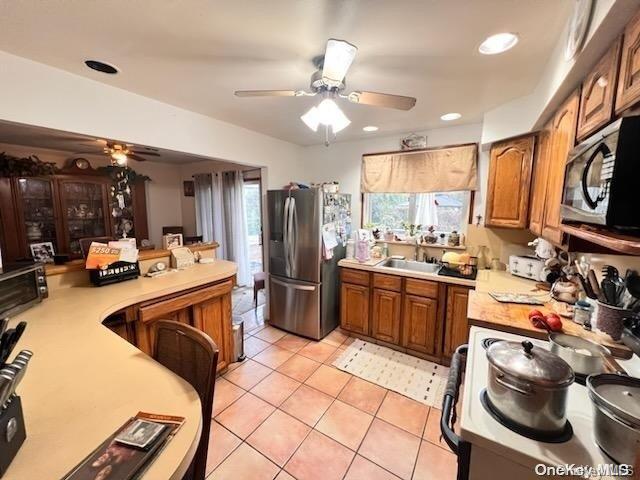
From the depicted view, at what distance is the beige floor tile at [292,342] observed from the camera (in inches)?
113

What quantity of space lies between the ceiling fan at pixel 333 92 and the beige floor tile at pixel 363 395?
203cm

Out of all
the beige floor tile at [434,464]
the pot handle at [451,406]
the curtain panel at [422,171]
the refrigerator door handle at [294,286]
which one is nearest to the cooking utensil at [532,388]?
the pot handle at [451,406]

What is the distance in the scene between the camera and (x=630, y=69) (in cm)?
87

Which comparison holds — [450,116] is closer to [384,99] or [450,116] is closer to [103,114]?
[384,99]

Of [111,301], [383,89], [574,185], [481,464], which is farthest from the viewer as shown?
[383,89]

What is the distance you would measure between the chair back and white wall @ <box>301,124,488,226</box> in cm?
272

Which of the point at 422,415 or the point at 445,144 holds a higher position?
the point at 445,144

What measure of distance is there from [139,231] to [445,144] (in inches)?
181

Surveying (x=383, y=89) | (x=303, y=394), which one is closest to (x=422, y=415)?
(x=303, y=394)

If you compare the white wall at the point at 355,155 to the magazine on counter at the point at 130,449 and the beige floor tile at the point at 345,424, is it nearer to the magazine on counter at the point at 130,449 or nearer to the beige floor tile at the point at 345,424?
the beige floor tile at the point at 345,424

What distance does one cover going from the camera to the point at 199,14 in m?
1.16

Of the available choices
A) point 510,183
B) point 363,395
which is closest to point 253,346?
point 363,395

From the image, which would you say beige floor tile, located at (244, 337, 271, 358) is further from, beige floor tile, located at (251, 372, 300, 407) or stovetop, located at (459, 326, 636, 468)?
A: stovetop, located at (459, 326, 636, 468)

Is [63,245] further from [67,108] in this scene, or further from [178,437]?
[178,437]
